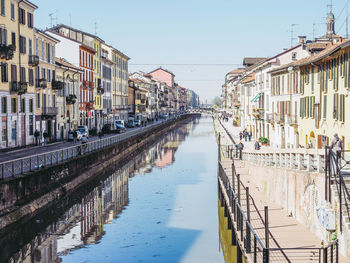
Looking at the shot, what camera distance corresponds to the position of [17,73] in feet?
136

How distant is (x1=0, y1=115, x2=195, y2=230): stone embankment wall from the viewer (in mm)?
21405

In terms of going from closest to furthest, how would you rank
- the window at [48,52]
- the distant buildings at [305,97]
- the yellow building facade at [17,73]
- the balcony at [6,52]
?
the distant buildings at [305,97], the balcony at [6,52], the yellow building facade at [17,73], the window at [48,52]

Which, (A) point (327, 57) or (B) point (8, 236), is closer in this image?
(B) point (8, 236)

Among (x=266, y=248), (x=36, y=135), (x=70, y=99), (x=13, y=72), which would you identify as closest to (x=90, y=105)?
(x=70, y=99)

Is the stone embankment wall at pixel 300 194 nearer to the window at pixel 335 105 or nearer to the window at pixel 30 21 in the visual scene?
the window at pixel 335 105

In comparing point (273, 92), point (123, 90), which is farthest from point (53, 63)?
point (123, 90)

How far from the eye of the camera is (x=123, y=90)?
10138 centimetres

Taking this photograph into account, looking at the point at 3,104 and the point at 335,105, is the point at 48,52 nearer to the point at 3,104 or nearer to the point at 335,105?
the point at 3,104

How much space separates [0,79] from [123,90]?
209ft

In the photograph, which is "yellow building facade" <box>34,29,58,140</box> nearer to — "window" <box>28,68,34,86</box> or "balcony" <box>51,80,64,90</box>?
"balcony" <box>51,80,64,90</box>

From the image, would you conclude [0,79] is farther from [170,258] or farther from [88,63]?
[88,63]

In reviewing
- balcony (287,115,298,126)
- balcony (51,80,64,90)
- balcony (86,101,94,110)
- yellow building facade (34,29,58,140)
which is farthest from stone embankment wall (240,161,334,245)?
balcony (86,101,94,110)

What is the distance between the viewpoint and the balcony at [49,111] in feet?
159

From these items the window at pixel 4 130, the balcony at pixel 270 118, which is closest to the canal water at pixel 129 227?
the window at pixel 4 130
